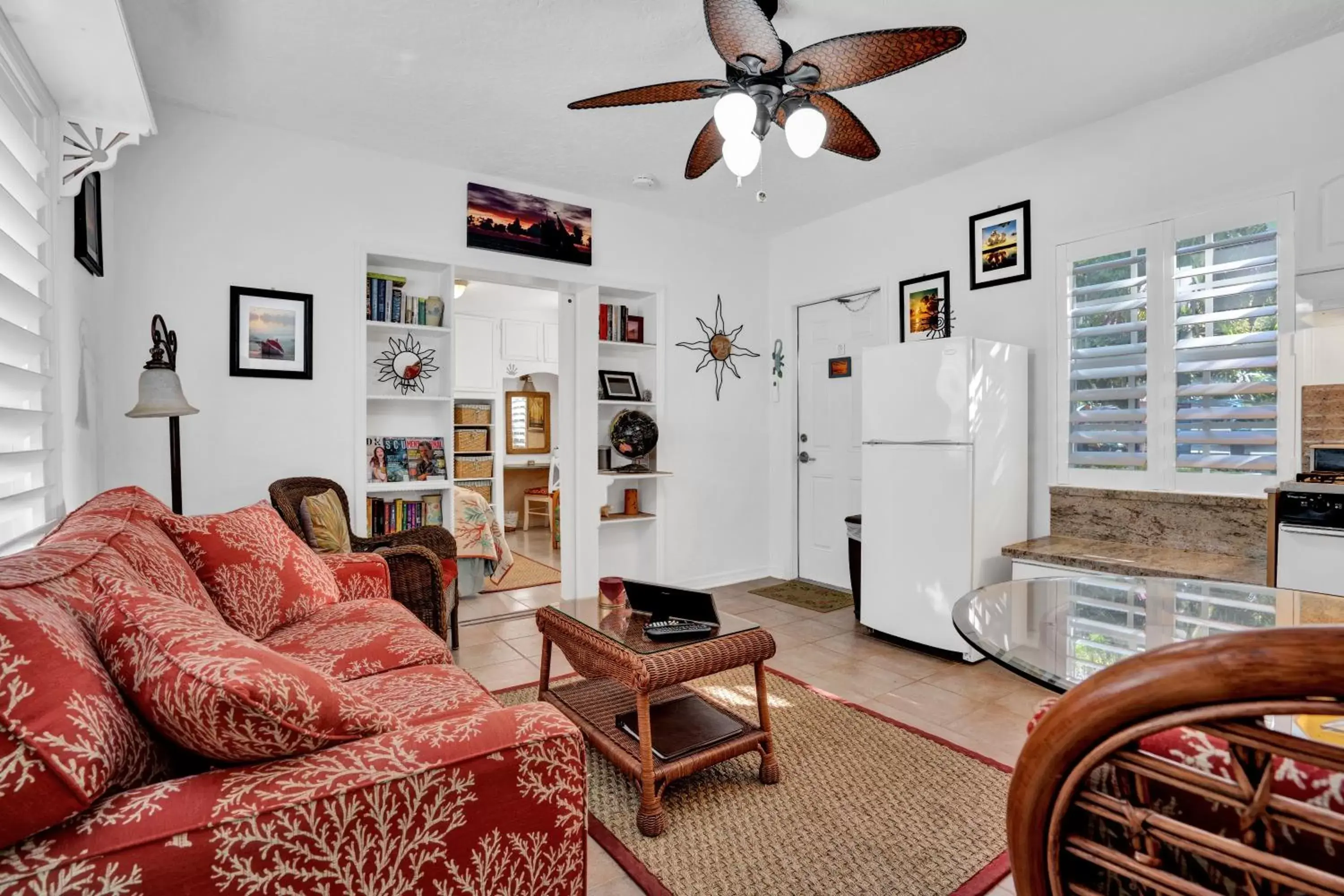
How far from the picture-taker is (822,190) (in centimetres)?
418

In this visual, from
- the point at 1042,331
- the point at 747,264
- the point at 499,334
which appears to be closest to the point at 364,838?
the point at 1042,331

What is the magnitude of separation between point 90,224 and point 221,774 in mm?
2709

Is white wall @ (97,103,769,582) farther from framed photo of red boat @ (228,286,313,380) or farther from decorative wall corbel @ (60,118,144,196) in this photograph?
decorative wall corbel @ (60,118,144,196)

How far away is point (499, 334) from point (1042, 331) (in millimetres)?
5107

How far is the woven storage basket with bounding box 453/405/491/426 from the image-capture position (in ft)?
20.4

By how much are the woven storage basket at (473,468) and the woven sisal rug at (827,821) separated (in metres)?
4.40

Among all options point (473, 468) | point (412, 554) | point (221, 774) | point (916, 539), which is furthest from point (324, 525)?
point (473, 468)

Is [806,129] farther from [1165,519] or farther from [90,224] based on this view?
[90,224]

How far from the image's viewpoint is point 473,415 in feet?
20.9

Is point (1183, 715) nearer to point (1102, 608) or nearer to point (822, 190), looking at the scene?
point (1102, 608)

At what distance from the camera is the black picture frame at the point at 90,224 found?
7.95 feet

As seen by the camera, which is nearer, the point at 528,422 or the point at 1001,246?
Result: the point at 1001,246

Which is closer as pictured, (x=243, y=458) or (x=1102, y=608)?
(x=1102, y=608)

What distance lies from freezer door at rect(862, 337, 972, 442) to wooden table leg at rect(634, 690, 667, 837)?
6.95 ft
